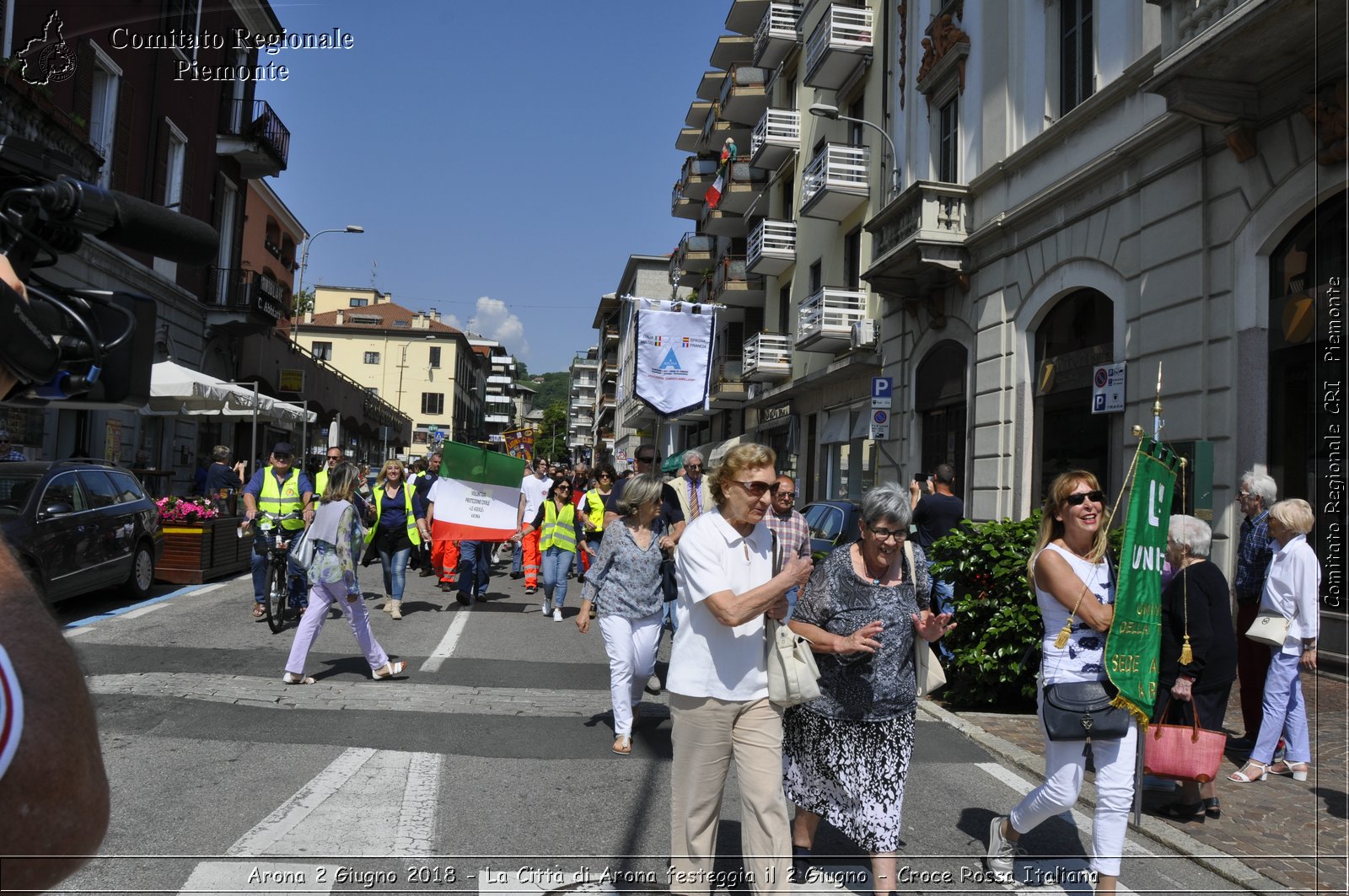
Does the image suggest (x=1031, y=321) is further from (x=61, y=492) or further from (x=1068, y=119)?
(x=61, y=492)

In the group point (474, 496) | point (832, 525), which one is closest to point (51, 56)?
point (474, 496)

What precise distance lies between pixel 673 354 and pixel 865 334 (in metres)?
9.20

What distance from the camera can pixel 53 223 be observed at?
172 cm

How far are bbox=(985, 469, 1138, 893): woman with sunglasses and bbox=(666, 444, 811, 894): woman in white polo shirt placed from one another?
1222 mm

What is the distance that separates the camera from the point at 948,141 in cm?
1903

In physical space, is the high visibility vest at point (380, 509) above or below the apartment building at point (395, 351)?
below

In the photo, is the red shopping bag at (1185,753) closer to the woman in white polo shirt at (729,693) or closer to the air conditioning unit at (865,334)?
the woman in white polo shirt at (729,693)

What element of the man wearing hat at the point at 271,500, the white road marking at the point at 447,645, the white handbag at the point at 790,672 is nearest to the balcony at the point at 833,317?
the white road marking at the point at 447,645

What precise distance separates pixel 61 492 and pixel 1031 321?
1324 centimetres

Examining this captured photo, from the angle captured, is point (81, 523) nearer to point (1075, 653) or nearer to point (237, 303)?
point (1075, 653)

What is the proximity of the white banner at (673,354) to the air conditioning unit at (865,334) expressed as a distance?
8.60 m

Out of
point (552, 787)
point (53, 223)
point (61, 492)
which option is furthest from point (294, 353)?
point (53, 223)

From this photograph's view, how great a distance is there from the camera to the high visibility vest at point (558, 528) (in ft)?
41.9

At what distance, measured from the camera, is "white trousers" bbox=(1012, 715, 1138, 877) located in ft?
13.7
